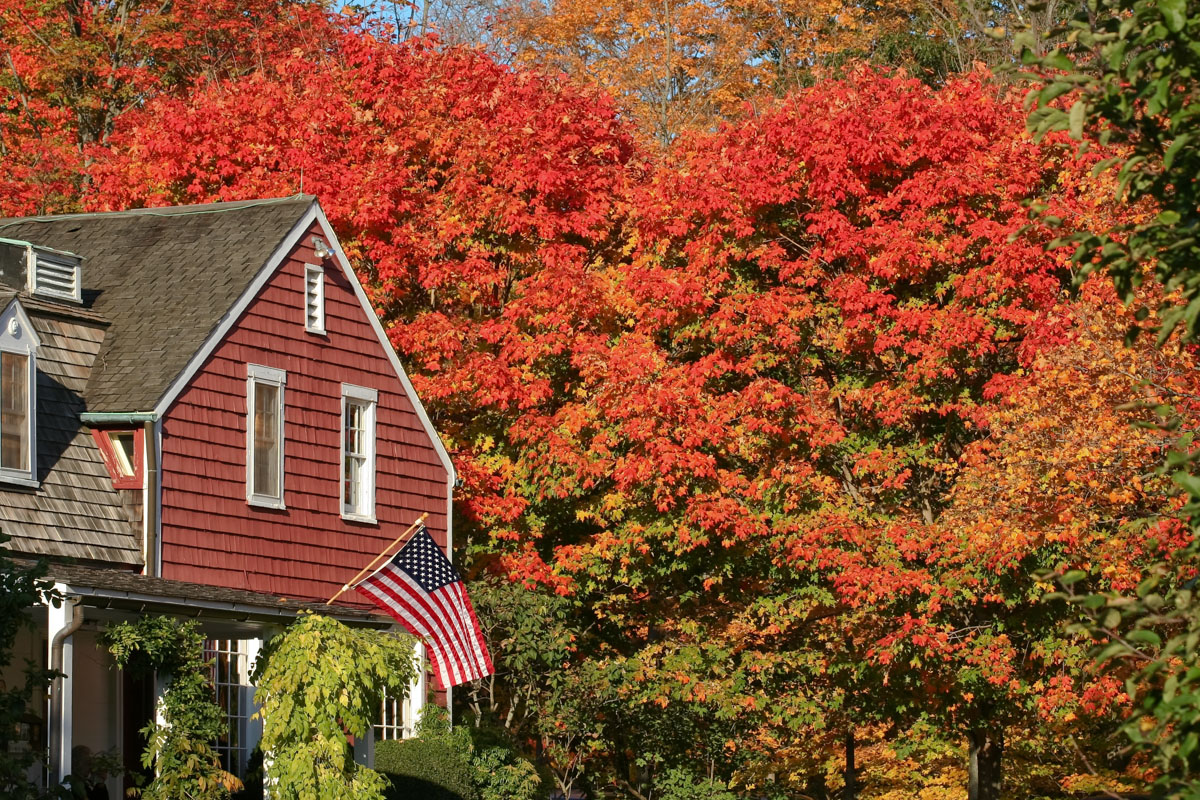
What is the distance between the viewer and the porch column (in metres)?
17.1

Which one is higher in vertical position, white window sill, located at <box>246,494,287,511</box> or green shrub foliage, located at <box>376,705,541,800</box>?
white window sill, located at <box>246,494,287,511</box>

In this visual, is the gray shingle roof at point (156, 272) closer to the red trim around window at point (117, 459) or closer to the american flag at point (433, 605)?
the red trim around window at point (117, 459)

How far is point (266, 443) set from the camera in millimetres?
22766

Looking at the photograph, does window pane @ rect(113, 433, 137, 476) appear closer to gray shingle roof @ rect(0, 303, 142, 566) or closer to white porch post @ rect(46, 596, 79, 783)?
gray shingle roof @ rect(0, 303, 142, 566)

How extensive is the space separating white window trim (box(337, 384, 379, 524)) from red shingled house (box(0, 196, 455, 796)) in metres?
0.03

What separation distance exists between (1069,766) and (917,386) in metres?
11.3

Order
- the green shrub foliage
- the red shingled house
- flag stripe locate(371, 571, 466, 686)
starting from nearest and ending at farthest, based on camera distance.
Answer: the red shingled house → flag stripe locate(371, 571, 466, 686) → the green shrub foliage

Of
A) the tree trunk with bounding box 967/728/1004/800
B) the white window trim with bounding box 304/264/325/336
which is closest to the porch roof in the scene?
the white window trim with bounding box 304/264/325/336

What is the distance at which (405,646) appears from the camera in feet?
68.2

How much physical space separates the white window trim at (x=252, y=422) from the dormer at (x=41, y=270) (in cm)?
242

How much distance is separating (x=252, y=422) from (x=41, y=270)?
3.24 metres

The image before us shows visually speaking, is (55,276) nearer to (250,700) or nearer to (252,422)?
(252,422)

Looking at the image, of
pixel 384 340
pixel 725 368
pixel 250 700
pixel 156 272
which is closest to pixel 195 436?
pixel 156 272

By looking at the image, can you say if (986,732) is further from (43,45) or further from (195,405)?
(43,45)
